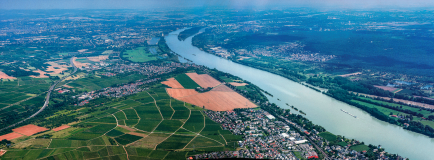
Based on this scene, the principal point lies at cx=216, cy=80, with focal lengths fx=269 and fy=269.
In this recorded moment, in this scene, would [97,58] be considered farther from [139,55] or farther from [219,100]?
[219,100]

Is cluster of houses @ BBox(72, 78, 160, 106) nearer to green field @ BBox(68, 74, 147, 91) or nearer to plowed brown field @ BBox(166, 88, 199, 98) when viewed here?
green field @ BBox(68, 74, 147, 91)

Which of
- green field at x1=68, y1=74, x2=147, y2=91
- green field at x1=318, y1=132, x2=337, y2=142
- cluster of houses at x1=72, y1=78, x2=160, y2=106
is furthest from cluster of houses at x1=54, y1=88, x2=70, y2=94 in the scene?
green field at x1=318, y1=132, x2=337, y2=142

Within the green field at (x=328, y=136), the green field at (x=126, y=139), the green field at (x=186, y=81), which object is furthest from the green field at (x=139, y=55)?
the green field at (x=328, y=136)

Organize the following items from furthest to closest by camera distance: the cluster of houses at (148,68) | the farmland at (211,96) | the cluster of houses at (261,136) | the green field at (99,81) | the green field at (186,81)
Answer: the cluster of houses at (148,68) < the green field at (99,81) < the green field at (186,81) < the farmland at (211,96) < the cluster of houses at (261,136)

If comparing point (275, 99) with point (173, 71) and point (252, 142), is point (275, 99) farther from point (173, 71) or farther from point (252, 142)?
point (173, 71)

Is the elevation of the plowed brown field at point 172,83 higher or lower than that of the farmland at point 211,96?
higher

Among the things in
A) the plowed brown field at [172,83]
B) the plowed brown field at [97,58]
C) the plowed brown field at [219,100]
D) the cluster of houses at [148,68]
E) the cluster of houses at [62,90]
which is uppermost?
the plowed brown field at [97,58]

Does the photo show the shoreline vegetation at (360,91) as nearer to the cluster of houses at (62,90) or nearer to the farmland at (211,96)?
the farmland at (211,96)
